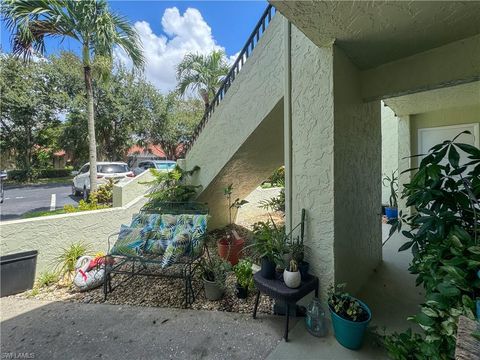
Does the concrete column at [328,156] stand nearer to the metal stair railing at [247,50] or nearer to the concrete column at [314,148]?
the concrete column at [314,148]

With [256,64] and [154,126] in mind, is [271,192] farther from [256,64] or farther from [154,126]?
[154,126]

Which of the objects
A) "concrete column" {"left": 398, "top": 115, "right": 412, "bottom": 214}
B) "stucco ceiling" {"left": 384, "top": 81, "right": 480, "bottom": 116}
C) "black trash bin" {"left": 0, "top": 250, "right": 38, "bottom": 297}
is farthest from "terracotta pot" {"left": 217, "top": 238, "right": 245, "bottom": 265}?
"concrete column" {"left": 398, "top": 115, "right": 412, "bottom": 214}

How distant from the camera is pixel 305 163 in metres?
2.42

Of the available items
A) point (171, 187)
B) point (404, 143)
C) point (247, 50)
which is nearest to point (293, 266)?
point (247, 50)

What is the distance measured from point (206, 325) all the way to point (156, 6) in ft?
17.3

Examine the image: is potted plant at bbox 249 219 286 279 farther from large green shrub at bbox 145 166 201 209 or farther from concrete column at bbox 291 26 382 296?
large green shrub at bbox 145 166 201 209

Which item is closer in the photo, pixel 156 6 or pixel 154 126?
pixel 156 6

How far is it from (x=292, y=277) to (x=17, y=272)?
11.4 ft

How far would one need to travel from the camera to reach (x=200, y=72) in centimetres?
1016

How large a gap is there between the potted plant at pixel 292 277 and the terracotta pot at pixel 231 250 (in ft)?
5.75

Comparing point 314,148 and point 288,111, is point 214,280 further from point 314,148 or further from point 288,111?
point 288,111

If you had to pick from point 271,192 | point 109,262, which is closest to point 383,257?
point 109,262

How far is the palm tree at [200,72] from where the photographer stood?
399 inches

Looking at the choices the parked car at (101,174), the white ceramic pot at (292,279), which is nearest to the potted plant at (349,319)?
the white ceramic pot at (292,279)
